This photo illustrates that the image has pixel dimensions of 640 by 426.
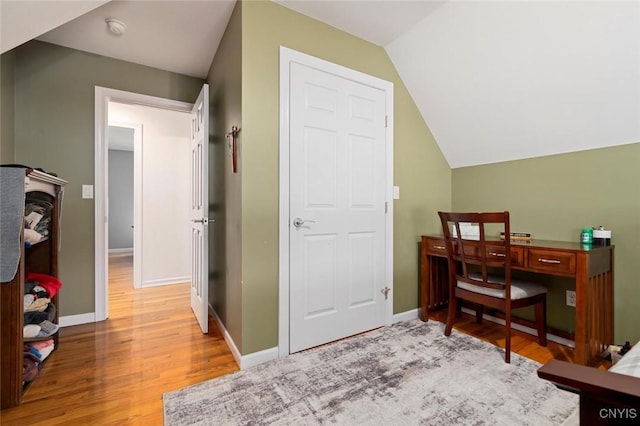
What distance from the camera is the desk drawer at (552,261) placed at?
1.72 metres

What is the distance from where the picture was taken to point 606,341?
1920 mm

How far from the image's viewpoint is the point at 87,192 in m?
2.58

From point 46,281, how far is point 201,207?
3.55ft

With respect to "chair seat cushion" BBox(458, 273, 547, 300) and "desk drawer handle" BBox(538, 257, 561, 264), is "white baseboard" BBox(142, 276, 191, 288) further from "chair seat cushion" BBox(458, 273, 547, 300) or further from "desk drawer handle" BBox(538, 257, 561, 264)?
"desk drawer handle" BBox(538, 257, 561, 264)

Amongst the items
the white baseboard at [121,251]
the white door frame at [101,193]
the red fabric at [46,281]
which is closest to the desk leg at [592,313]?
the red fabric at [46,281]

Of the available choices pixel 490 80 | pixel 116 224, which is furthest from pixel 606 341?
pixel 116 224

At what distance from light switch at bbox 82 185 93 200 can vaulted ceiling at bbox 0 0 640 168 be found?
121 centimetres

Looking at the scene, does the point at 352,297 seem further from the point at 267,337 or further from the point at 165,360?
the point at 165,360

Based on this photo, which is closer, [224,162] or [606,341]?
[606,341]

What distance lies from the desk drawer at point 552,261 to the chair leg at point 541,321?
37 centimetres

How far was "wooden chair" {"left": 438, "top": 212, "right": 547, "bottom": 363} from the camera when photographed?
1.84 meters

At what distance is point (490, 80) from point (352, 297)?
1980 millimetres

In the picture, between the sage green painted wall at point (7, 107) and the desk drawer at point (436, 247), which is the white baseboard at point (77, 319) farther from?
the desk drawer at point (436, 247)

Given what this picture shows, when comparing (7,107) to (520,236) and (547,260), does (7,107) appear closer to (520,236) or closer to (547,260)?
(547,260)
